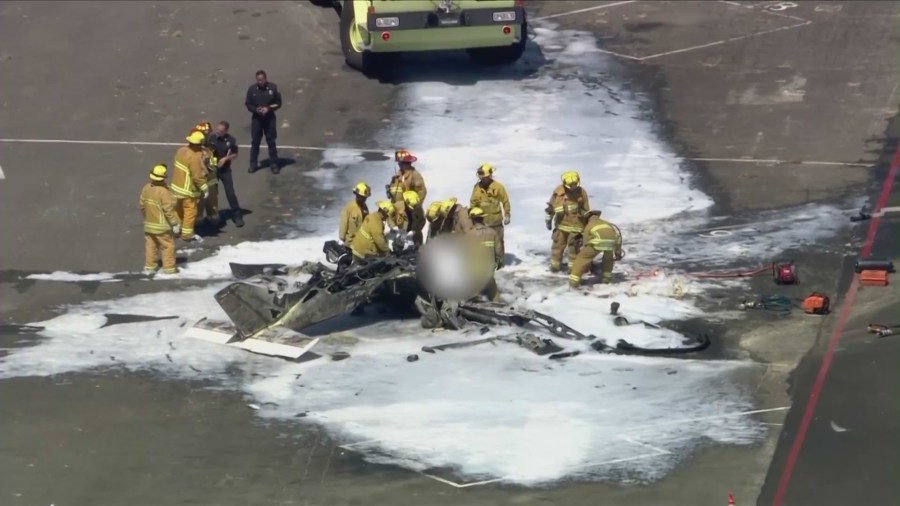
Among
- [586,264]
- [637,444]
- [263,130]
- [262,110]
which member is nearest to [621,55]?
[263,130]

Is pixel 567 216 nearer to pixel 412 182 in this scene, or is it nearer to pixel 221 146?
pixel 412 182

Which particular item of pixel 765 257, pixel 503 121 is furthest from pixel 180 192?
pixel 765 257

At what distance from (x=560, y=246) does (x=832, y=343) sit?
3737mm

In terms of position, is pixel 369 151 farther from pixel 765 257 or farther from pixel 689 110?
pixel 765 257

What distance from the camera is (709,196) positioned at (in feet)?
67.2

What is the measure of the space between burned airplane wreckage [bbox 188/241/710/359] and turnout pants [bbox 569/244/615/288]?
0.86m

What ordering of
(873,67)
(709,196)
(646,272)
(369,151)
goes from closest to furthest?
(646,272), (709,196), (369,151), (873,67)

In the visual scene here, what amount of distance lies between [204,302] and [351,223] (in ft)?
6.71

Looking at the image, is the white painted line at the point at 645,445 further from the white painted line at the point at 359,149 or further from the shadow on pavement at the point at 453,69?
the shadow on pavement at the point at 453,69

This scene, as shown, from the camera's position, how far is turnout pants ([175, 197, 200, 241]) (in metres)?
19.3

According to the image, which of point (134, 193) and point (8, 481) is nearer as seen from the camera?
point (8, 481)

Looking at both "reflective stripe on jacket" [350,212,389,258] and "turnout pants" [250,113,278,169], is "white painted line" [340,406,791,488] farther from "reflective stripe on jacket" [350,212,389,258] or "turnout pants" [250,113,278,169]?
"turnout pants" [250,113,278,169]

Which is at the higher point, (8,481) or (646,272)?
(646,272)

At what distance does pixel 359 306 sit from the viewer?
16828 millimetres
